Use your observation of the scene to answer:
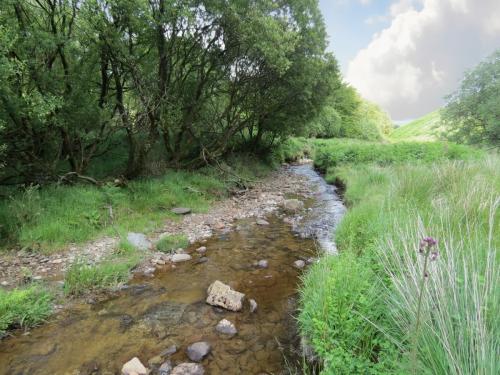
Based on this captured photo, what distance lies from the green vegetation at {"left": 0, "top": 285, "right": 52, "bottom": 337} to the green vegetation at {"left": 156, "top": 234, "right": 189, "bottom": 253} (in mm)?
2466

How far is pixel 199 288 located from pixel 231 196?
6.84 metres

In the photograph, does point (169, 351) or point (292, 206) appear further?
point (292, 206)

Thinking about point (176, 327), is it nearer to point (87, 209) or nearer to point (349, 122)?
point (87, 209)

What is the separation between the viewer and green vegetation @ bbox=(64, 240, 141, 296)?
474 centimetres

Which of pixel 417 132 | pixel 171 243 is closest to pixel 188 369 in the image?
pixel 171 243

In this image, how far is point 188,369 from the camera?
10.6 feet

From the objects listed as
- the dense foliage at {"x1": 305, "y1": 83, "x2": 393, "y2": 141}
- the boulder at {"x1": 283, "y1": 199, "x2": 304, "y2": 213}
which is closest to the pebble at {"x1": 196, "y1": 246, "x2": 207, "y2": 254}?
the boulder at {"x1": 283, "y1": 199, "x2": 304, "y2": 213}

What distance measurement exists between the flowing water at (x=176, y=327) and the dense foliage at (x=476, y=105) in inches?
1109

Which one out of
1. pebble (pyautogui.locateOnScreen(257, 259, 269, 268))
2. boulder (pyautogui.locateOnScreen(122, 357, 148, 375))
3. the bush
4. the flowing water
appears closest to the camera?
the bush

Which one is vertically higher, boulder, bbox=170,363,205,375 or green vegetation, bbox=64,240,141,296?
green vegetation, bbox=64,240,141,296

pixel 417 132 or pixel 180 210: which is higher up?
pixel 417 132

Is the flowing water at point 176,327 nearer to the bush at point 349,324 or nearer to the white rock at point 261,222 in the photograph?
the bush at point 349,324

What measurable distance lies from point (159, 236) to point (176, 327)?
3.44 metres

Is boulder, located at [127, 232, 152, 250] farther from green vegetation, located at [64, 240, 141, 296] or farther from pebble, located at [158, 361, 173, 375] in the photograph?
pebble, located at [158, 361, 173, 375]
